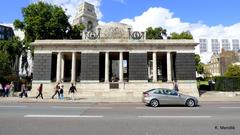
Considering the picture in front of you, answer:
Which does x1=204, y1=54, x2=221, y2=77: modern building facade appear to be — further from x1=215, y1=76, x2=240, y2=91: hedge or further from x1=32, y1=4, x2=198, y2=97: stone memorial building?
x1=32, y1=4, x2=198, y2=97: stone memorial building

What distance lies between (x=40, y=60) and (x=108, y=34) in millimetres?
9356

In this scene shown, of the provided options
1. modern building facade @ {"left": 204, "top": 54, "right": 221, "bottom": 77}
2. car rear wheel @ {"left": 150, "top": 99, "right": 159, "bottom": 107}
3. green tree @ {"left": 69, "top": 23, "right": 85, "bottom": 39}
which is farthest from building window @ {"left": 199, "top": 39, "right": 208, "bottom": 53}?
car rear wheel @ {"left": 150, "top": 99, "right": 159, "bottom": 107}

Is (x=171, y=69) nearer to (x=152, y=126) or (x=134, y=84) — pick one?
(x=134, y=84)

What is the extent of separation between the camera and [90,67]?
34.3 meters

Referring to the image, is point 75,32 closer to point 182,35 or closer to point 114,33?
point 114,33

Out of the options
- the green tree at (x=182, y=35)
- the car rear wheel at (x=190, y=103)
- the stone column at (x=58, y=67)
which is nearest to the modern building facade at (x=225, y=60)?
the green tree at (x=182, y=35)

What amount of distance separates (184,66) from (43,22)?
81.8 ft

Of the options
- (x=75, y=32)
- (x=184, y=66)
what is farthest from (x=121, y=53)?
(x=75, y=32)

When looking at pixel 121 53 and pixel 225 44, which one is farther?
pixel 225 44

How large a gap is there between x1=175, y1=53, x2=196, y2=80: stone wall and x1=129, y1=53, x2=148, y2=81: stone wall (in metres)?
4.02

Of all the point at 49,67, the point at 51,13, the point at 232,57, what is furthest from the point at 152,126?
the point at 232,57

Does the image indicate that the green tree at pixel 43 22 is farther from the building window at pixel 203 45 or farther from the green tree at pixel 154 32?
the building window at pixel 203 45

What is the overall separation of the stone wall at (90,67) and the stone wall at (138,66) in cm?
429

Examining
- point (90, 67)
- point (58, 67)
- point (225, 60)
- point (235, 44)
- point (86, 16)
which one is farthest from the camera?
point (235, 44)
